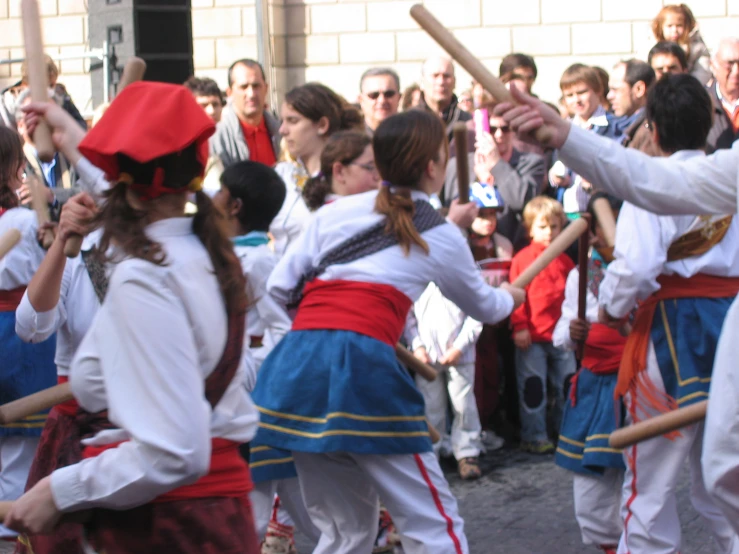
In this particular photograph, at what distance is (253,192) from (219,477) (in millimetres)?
2128

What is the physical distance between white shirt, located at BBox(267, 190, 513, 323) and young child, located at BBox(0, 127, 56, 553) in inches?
48.2

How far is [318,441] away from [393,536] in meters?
1.70

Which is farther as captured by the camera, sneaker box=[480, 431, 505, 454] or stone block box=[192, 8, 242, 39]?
stone block box=[192, 8, 242, 39]

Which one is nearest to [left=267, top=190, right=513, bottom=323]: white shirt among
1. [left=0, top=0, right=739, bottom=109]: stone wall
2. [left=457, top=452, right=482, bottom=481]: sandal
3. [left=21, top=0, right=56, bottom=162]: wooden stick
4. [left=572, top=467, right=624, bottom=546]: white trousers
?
[left=572, top=467, right=624, bottom=546]: white trousers

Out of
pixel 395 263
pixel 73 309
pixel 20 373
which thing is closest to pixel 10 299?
pixel 20 373

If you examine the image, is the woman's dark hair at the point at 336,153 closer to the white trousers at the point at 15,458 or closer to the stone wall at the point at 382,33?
the white trousers at the point at 15,458

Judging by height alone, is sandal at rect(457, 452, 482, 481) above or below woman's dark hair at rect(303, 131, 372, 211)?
below

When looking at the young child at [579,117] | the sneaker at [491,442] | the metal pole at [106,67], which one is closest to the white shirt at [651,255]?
the sneaker at [491,442]

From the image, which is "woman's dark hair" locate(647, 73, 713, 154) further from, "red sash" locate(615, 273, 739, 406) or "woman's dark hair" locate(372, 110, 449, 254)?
"woman's dark hair" locate(372, 110, 449, 254)

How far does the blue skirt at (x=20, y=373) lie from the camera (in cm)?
489

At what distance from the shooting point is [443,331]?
6617mm

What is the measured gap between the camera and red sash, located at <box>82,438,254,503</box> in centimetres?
238

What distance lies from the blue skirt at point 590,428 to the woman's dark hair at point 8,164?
7.85 ft

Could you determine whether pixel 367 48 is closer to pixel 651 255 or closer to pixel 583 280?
pixel 583 280
